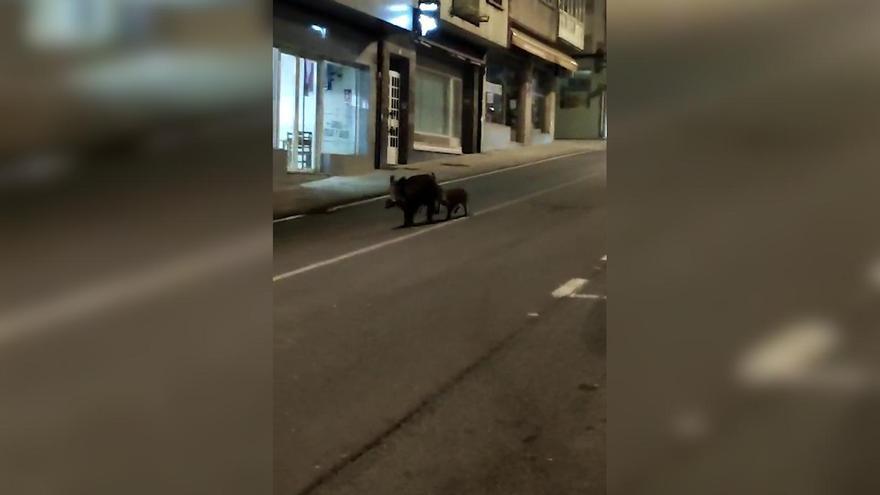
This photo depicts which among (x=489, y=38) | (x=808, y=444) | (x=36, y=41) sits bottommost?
(x=808, y=444)

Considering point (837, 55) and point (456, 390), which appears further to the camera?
point (456, 390)

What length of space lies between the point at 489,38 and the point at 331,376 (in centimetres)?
1342

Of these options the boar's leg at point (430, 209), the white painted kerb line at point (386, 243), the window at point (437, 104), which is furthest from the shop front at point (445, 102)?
the boar's leg at point (430, 209)

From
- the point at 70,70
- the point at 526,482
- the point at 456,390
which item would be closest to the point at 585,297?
the point at 456,390

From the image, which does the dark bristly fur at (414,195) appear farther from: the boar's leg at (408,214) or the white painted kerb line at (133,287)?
the white painted kerb line at (133,287)

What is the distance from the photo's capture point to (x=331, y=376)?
9.82 feet

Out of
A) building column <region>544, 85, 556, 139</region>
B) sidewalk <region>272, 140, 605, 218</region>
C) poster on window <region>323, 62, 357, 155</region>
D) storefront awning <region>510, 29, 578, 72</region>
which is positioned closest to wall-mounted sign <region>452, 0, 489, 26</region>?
storefront awning <region>510, 29, 578, 72</region>

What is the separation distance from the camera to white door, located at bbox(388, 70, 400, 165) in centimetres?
1327

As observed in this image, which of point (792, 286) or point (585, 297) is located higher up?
point (792, 286)

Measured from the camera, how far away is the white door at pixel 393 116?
13.3 metres

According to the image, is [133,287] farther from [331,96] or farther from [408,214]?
[331,96]

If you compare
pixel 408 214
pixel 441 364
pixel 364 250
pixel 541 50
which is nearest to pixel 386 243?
pixel 364 250

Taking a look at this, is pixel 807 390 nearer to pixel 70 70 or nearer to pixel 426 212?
pixel 70 70

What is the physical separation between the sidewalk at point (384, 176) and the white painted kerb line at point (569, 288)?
1.19 metres
